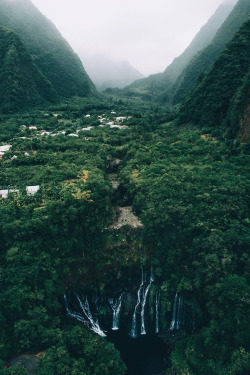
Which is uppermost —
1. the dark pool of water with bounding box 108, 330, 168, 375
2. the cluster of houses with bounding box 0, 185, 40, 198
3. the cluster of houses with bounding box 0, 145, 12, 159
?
the cluster of houses with bounding box 0, 145, 12, 159

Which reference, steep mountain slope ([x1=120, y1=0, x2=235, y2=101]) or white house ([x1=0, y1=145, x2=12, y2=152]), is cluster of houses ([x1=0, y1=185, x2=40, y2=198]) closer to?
white house ([x1=0, y1=145, x2=12, y2=152])

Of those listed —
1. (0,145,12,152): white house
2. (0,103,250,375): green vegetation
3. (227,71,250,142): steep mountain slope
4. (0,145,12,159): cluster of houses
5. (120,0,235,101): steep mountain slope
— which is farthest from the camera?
(120,0,235,101): steep mountain slope

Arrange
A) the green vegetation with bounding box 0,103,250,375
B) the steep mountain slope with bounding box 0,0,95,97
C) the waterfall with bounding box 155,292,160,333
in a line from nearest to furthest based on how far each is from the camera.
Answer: the green vegetation with bounding box 0,103,250,375
the waterfall with bounding box 155,292,160,333
the steep mountain slope with bounding box 0,0,95,97

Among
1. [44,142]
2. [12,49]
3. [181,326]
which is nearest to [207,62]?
[12,49]

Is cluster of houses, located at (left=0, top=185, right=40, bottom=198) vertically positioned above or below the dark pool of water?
above

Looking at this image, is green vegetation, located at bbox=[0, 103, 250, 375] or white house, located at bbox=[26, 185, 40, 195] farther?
white house, located at bbox=[26, 185, 40, 195]

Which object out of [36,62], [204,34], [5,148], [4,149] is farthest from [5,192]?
[204,34]

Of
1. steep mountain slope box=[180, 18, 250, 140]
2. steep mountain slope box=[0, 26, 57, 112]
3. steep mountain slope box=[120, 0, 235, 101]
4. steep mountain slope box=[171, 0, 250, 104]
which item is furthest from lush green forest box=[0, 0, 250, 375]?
steep mountain slope box=[120, 0, 235, 101]

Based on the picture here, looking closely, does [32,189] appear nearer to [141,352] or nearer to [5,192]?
[5,192]
